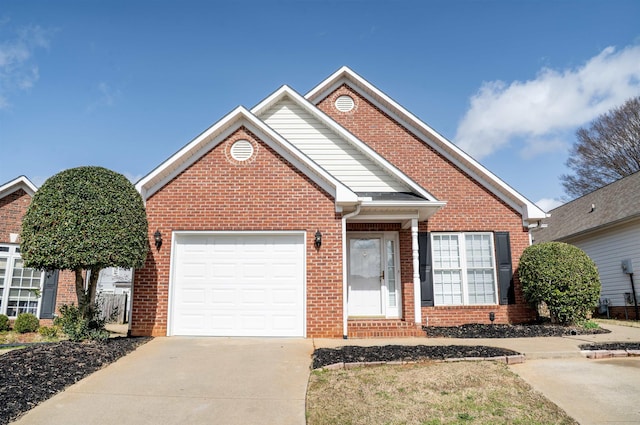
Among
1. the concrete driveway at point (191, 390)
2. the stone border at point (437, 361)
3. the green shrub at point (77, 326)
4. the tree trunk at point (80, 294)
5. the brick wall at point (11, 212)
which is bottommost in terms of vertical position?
the concrete driveway at point (191, 390)

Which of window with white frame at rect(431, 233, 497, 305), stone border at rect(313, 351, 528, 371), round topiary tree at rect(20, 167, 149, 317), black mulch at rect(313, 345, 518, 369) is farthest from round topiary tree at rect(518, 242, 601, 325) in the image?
round topiary tree at rect(20, 167, 149, 317)

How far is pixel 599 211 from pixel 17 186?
21556 mm

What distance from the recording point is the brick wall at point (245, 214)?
349 inches

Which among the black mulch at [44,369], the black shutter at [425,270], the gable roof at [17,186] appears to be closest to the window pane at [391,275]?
the black shutter at [425,270]

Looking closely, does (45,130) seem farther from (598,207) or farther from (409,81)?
(598,207)

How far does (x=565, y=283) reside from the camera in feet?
33.0

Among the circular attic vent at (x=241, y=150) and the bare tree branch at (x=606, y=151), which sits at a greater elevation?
the bare tree branch at (x=606, y=151)

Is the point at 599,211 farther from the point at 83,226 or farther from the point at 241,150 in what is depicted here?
the point at 83,226

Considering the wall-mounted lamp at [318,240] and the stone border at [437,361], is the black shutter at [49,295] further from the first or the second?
the stone border at [437,361]

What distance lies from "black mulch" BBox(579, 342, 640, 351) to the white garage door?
5.39 metres

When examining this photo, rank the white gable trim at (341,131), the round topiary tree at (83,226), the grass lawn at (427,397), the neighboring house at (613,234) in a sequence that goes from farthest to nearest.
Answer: the neighboring house at (613,234) → the white gable trim at (341,131) → the round topiary tree at (83,226) → the grass lawn at (427,397)

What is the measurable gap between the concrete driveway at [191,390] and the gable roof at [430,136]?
23.5 ft

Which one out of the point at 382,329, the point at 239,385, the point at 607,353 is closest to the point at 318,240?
the point at 382,329

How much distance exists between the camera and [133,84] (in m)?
11.9
